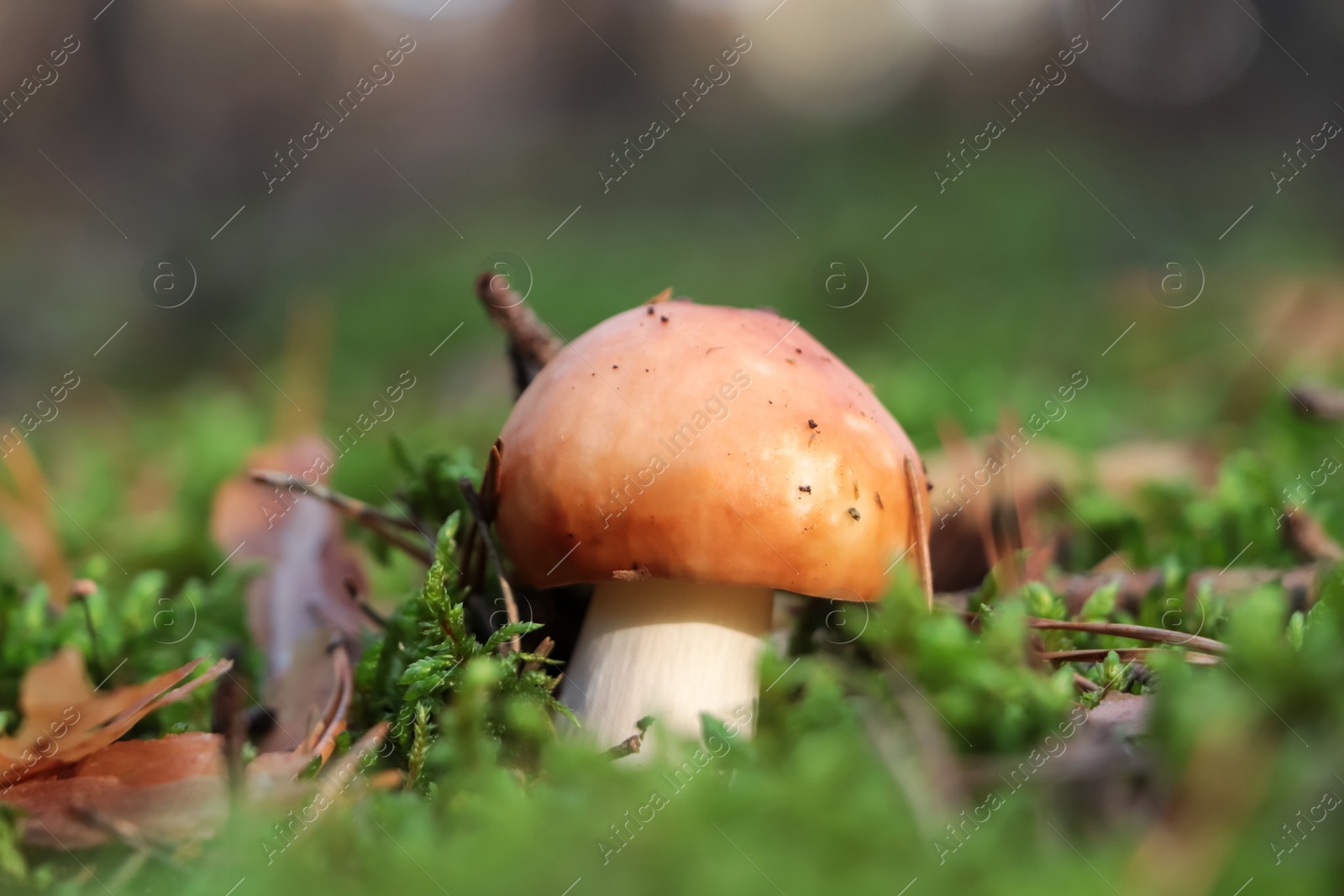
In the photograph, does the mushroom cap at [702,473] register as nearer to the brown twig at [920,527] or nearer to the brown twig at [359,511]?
the brown twig at [920,527]

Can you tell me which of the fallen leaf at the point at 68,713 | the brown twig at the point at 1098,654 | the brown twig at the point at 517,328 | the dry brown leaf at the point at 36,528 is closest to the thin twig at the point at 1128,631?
the brown twig at the point at 1098,654

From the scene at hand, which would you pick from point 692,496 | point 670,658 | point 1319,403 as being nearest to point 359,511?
point 670,658

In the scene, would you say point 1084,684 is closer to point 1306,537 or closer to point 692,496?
point 692,496

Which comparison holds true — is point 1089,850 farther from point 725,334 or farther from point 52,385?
point 52,385

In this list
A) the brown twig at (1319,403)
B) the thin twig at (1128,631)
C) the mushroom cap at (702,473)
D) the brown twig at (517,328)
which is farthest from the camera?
the brown twig at (1319,403)

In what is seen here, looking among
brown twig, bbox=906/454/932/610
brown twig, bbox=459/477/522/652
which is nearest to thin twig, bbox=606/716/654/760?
brown twig, bbox=459/477/522/652

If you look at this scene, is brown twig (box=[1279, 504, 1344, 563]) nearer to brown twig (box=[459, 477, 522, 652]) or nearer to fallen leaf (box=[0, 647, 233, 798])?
brown twig (box=[459, 477, 522, 652])

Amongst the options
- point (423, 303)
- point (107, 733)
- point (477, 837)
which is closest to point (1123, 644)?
point (477, 837)
